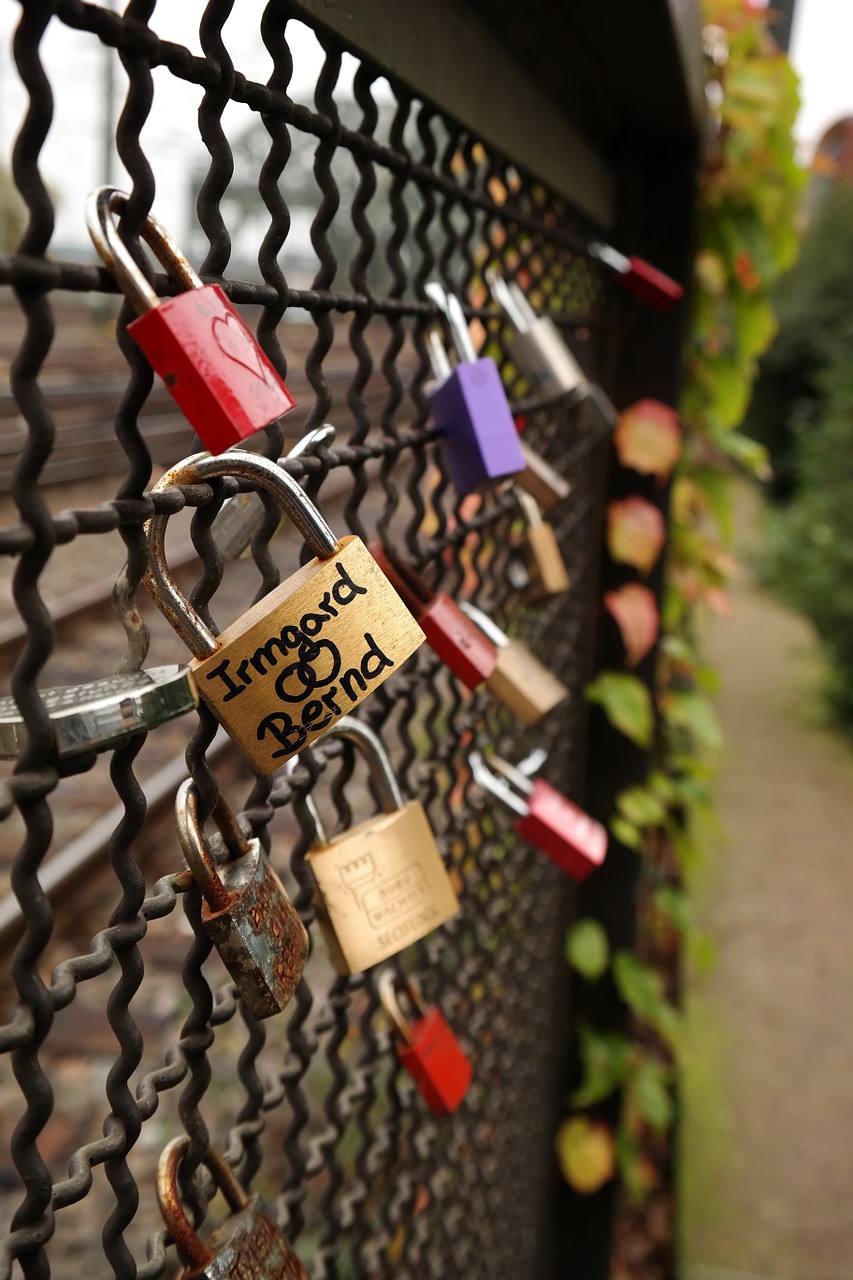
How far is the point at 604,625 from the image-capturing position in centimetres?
256

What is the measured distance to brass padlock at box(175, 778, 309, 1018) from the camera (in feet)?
2.08

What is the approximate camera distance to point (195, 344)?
0.56 m

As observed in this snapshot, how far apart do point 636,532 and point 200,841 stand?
1.92 metres

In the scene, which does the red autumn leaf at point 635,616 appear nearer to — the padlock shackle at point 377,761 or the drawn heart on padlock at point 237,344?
the padlock shackle at point 377,761

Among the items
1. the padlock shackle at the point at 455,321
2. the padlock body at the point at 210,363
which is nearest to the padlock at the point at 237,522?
the padlock body at the point at 210,363

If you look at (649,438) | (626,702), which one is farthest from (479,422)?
(626,702)

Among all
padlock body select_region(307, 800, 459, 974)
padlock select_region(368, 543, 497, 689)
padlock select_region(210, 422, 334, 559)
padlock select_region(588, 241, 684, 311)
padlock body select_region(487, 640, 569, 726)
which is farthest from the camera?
padlock select_region(588, 241, 684, 311)

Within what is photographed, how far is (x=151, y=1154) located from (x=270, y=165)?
242cm

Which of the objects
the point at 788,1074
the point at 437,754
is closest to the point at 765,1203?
the point at 788,1074

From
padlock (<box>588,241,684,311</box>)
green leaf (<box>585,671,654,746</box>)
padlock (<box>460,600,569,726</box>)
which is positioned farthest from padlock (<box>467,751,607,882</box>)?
padlock (<box>588,241,684,311</box>)

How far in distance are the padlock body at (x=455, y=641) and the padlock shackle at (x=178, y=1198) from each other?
0.48 meters

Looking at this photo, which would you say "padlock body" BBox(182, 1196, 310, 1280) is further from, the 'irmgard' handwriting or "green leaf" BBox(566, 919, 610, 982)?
"green leaf" BBox(566, 919, 610, 982)

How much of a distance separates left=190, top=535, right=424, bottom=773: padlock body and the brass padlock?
0.17 ft

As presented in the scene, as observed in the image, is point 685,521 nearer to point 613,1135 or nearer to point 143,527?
point 613,1135
